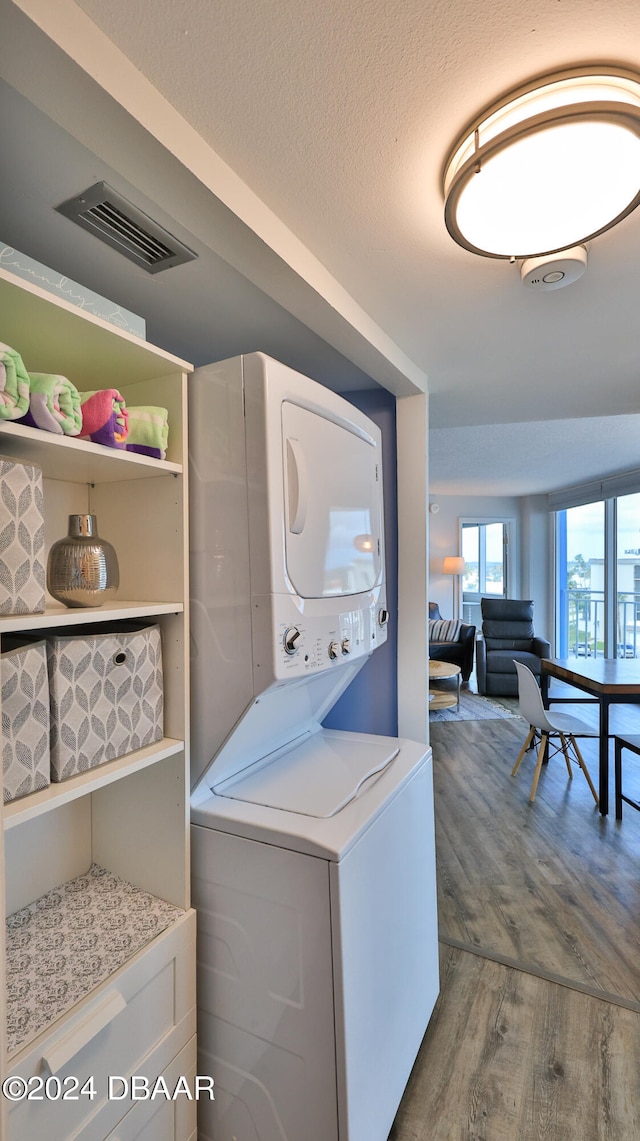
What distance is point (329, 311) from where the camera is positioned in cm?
146

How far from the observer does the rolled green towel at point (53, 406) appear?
897mm

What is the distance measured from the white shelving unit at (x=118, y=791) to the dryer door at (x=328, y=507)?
0.85ft

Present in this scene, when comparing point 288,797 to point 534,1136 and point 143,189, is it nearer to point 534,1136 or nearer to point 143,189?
point 534,1136

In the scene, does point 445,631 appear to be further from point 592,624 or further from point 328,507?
point 328,507

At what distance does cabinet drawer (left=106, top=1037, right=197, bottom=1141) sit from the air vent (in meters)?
1.87

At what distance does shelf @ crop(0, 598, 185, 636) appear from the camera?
851mm

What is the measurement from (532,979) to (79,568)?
209 cm

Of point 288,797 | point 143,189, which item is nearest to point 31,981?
point 288,797

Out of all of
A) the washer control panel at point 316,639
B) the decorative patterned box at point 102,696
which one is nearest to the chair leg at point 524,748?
the washer control panel at point 316,639

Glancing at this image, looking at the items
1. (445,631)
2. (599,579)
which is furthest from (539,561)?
(445,631)

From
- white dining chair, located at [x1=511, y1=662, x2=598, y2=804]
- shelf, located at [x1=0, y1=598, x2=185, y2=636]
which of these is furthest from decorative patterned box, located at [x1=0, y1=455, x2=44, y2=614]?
white dining chair, located at [x1=511, y1=662, x2=598, y2=804]

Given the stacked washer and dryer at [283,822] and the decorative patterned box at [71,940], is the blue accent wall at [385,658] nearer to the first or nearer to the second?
the stacked washer and dryer at [283,822]

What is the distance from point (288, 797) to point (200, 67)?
1.44 meters

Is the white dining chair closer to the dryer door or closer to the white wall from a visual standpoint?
the dryer door
